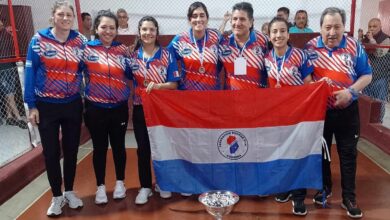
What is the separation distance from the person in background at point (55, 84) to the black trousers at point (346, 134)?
1878 millimetres

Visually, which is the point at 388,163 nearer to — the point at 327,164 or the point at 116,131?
the point at 327,164

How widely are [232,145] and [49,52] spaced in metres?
1.49

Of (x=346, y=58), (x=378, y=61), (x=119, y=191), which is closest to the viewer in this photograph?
(x=346, y=58)

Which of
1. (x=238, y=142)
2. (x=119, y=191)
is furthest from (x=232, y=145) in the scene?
(x=119, y=191)

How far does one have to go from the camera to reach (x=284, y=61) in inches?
96.9

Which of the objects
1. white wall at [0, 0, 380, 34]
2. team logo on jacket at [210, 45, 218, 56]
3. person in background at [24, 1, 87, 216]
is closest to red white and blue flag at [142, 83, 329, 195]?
team logo on jacket at [210, 45, 218, 56]

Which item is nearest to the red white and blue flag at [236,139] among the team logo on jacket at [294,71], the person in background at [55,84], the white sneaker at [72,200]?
the team logo on jacket at [294,71]

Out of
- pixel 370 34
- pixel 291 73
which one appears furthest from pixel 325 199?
pixel 370 34

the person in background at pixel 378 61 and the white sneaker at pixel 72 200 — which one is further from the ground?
the person in background at pixel 378 61

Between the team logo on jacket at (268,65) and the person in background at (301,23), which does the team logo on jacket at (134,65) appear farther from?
the person in background at (301,23)

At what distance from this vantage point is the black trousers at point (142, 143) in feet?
8.94

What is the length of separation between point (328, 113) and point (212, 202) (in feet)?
3.62

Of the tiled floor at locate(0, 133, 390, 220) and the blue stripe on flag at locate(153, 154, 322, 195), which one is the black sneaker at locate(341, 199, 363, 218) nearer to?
the tiled floor at locate(0, 133, 390, 220)

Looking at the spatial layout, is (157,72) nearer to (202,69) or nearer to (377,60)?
(202,69)
